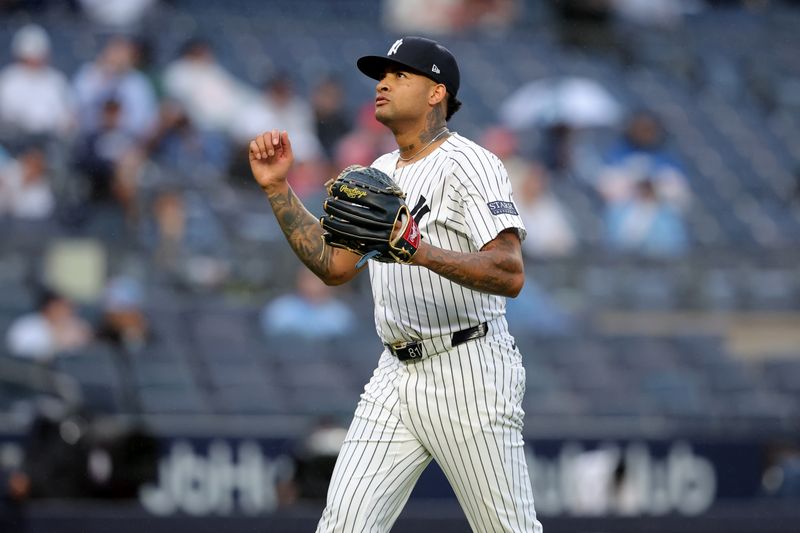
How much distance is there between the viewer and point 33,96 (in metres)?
11.2

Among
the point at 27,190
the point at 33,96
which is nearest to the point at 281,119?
the point at 33,96

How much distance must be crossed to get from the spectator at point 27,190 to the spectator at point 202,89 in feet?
5.92

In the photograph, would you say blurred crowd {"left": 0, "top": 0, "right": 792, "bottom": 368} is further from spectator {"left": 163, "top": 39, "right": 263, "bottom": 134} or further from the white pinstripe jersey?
the white pinstripe jersey

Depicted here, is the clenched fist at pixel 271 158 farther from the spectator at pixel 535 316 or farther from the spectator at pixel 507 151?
the spectator at pixel 507 151

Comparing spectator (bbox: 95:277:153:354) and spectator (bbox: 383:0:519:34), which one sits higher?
spectator (bbox: 383:0:519:34)

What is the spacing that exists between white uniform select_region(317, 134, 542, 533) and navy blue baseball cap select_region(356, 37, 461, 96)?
229 mm

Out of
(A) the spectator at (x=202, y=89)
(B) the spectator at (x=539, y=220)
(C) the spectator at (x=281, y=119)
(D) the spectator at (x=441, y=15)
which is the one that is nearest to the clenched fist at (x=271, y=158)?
(B) the spectator at (x=539, y=220)

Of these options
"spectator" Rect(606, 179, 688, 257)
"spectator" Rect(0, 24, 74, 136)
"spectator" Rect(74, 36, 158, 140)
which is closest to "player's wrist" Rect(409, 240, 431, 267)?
"spectator" Rect(74, 36, 158, 140)

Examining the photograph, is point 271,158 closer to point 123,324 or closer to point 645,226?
point 123,324

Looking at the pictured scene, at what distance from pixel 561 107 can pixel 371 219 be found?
9275mm

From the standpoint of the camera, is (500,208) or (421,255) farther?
Result: (500,208)

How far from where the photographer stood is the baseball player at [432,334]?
431cm

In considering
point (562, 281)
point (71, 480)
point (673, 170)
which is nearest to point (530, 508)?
point (71, 480)

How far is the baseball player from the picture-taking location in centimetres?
431
